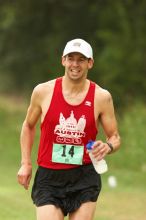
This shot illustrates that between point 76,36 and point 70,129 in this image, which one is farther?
point 76,36

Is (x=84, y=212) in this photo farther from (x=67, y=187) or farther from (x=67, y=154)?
(x=67, y=154)

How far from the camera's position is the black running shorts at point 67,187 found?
784 cm

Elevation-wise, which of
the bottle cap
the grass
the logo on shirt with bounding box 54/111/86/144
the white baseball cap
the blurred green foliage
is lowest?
the grass

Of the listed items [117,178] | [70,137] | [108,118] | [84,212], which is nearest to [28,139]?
[70,137]

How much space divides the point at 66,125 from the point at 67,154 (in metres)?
0.25

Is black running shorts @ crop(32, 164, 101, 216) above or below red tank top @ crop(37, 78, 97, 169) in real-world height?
below

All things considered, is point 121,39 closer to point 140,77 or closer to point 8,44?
point 140,77

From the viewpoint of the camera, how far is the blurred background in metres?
15.8

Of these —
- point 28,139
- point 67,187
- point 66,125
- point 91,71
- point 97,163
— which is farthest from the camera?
point 91,71

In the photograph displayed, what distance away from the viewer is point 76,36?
3228 centimetres

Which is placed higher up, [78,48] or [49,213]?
[78,48]

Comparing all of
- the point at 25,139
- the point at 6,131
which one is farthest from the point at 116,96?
the point at 25,139

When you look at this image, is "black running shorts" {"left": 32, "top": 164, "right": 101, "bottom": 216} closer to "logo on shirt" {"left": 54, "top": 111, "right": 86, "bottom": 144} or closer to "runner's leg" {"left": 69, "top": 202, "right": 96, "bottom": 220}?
"runner's leg" {"left": 69, "top": 202, "right": 96, "bottom": 220}

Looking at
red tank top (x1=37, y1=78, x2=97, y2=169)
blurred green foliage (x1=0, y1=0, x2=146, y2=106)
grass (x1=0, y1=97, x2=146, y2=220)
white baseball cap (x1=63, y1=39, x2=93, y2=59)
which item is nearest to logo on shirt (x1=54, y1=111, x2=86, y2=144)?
red tank top (x1=37, y1=78, x2=97, y2=169)
